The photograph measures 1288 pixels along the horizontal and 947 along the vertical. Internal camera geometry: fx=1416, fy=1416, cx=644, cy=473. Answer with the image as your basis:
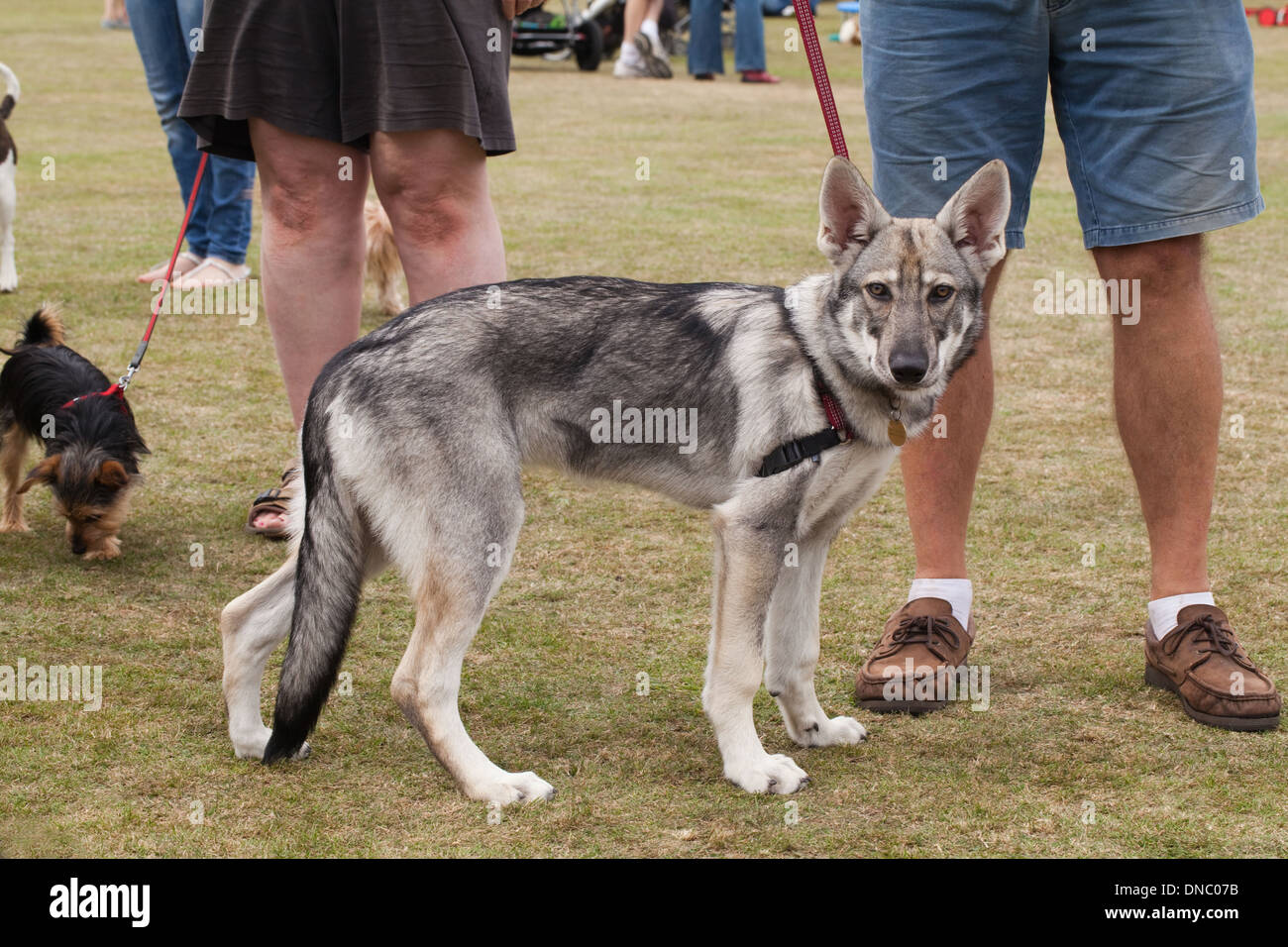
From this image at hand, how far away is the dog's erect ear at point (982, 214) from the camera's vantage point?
299 cm

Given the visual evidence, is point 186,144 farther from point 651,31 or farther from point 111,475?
point 651,31

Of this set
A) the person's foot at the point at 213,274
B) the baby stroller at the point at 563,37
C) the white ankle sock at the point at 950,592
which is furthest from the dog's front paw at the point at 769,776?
the baby stroller at the point at 563,37

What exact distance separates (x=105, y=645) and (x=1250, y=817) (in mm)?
2724

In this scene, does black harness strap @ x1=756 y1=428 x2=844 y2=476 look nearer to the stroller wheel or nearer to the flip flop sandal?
the flip flop sandal

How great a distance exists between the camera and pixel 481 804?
2.84 metres

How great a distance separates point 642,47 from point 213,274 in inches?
495

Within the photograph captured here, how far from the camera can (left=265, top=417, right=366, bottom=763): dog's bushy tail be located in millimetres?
2846

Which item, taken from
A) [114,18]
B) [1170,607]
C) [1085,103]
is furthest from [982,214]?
[114,18]

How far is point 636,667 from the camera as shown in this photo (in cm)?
360

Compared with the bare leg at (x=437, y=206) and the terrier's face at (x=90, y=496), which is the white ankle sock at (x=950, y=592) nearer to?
the bare leg at (x=437, y=206)

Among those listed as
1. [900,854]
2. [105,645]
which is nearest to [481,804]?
[900,854]

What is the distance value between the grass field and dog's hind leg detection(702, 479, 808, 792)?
66 millimetres

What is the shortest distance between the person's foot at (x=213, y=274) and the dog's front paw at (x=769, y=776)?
5205mm

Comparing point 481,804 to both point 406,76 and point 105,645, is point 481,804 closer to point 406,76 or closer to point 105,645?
point 105,645
